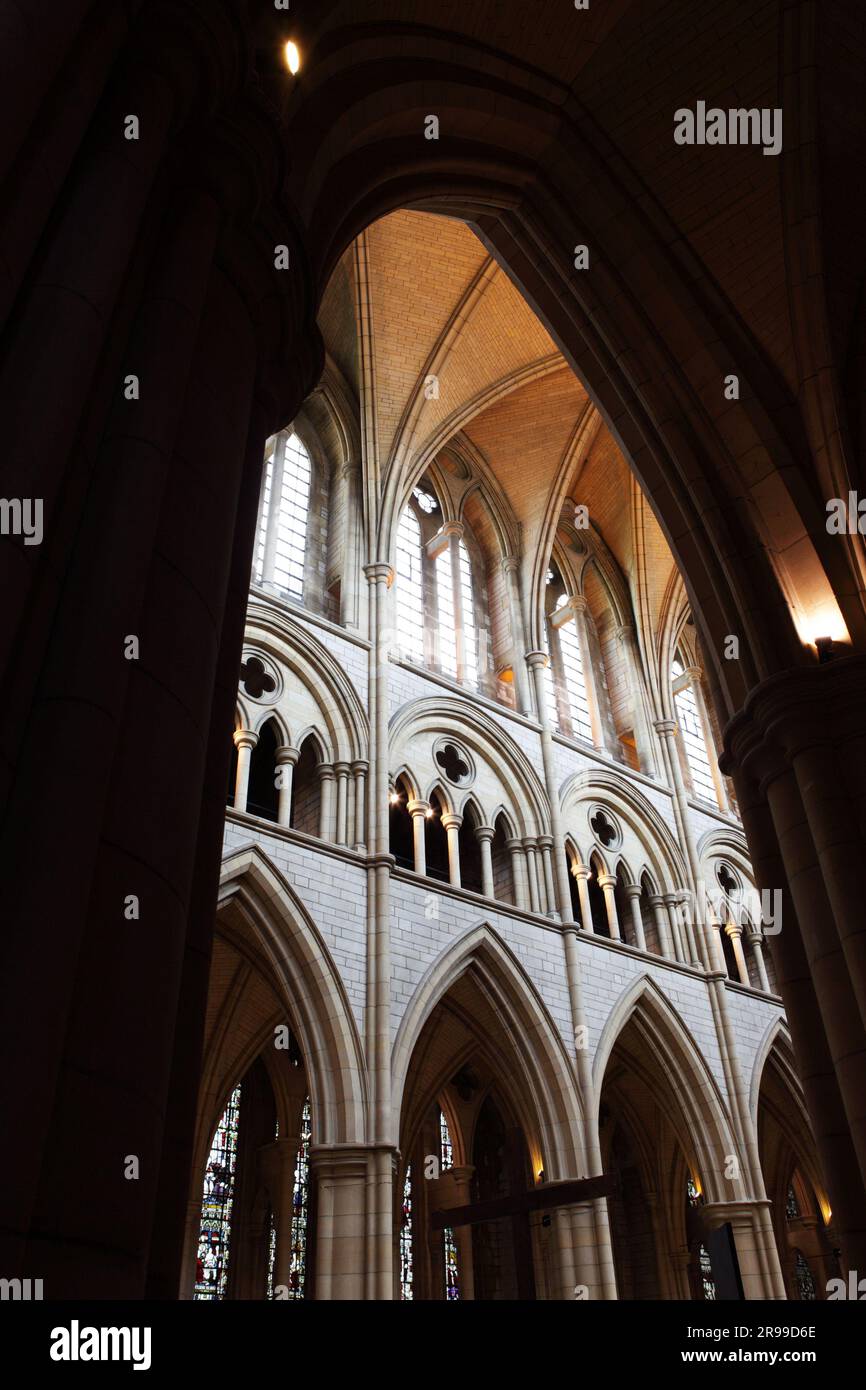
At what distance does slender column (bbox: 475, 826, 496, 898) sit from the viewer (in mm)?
13148

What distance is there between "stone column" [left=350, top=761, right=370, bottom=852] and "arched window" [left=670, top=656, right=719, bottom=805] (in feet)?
24.8

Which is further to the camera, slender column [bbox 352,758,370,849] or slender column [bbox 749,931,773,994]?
slender column [bbox 749,931,773,994]

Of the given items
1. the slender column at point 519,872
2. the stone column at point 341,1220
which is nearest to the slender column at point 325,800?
the slender column at point 519,872

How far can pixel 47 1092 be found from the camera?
78.0 inches

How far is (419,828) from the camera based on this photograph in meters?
13.0

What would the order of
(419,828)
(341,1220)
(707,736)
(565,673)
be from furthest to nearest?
(707,736), (565,673), (419,828), (341,1220)

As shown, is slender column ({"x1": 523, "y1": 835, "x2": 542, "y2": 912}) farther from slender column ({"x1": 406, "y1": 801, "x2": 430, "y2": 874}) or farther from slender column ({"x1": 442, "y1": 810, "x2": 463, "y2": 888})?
slender column ({"x1": 406, "y1": 801, "x2": 430, "y2": 874})

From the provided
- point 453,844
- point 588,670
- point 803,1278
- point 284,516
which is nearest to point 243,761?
point 453,844

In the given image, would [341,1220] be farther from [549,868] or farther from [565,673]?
[565,673]

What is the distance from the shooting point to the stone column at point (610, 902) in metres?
14.5

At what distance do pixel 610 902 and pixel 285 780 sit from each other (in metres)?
5.53

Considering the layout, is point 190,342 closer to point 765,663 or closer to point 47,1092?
point 47,1092

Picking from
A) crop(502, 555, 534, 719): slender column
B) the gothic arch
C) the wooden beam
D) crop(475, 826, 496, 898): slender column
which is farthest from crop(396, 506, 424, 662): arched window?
the wooden beam
